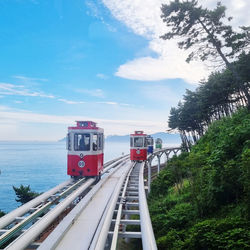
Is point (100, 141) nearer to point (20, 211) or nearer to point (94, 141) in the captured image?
point (94, 141)

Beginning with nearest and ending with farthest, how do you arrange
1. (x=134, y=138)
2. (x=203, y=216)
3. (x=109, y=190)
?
(x=203, y=216) < (x=109, y=190) < (x=134, y=138)

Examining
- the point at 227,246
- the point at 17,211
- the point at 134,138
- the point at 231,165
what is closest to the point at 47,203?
the point at 17,211

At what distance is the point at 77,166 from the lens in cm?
1066

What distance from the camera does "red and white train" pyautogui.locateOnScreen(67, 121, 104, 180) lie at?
10453 mm

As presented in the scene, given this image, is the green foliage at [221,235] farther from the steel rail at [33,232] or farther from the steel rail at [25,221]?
the steel rail at [25,221]

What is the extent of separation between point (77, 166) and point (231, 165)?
267 inches

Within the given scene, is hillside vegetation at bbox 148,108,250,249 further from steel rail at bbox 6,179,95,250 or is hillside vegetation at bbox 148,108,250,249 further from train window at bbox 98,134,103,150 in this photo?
train window at bbox 98,134,103,150

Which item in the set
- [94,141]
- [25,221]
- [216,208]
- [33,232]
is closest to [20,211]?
[25,221]

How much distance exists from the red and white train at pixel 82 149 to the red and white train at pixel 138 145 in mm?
10377

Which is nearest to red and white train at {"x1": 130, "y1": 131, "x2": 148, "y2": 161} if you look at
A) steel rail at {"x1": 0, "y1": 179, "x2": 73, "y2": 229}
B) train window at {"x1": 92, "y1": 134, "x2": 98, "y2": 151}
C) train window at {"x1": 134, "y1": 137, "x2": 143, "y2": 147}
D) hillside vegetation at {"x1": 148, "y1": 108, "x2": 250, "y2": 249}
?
train window at {"x1": 134, "y1": 137, "x2": 143, "y2": 147}

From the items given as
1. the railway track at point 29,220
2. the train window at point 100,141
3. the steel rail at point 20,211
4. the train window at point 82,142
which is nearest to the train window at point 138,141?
the train window at point 100,141

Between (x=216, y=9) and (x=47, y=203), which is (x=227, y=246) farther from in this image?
(x=216, y=9)

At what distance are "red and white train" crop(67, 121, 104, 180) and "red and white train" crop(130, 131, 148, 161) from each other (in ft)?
34.0

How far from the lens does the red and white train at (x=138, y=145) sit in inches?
822
